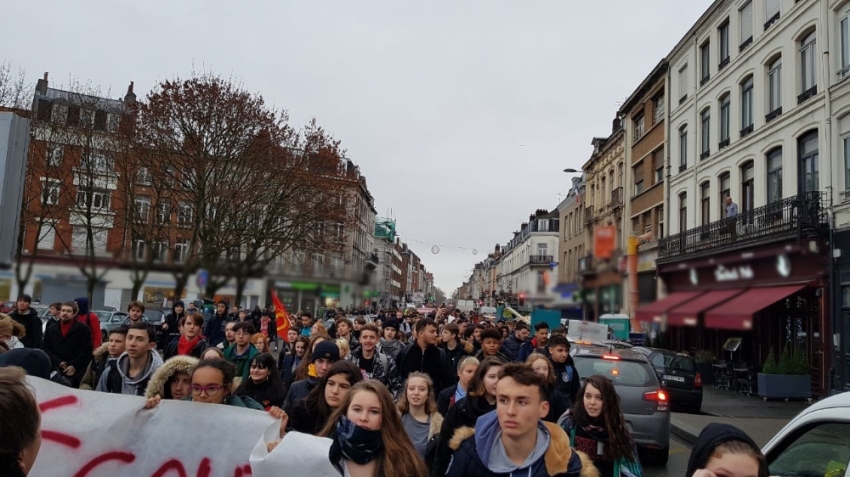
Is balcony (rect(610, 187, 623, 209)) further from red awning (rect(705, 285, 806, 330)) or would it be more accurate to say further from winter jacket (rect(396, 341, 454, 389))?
winter jacket (rect(396, 341, 454, 389))

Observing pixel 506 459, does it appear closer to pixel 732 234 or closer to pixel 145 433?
pixel 732 234

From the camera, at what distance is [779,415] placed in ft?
43.4

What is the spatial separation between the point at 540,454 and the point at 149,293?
202 cm

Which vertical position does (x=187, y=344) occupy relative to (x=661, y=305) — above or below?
below

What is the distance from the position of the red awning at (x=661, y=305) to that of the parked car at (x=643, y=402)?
24.9ft

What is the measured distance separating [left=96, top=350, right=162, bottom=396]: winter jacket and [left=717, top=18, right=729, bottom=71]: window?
5570 mm

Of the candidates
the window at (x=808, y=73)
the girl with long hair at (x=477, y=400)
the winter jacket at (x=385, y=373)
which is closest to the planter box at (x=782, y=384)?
the window at (x=808, y=73)

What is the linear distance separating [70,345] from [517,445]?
6339 millimetres

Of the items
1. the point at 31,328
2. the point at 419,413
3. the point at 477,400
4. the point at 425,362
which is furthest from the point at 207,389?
the point at 31,328

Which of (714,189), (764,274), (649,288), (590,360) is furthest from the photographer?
(590,360)

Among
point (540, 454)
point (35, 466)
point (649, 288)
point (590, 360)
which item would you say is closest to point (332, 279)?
point (649, 288)

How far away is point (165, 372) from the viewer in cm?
→ 441

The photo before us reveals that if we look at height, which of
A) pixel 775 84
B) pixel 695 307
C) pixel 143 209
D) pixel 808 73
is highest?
pixel 808 73

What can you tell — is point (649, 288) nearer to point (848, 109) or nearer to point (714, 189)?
point (714, 189)
